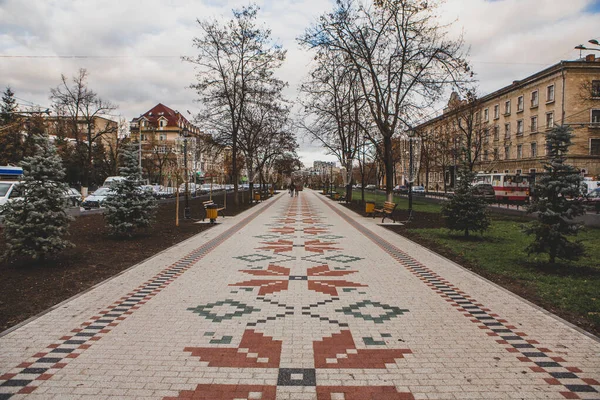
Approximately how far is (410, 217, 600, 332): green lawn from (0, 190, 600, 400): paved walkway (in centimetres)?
71

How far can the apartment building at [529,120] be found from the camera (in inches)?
1602

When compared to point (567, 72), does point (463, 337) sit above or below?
below

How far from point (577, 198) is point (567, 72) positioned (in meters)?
41.4

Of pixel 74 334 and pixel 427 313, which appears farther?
pixel 427 313

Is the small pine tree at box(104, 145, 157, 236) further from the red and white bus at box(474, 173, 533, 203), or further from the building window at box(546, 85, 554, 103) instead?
the building window at box(546, 85, 554, 103)

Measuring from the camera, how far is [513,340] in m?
5.00

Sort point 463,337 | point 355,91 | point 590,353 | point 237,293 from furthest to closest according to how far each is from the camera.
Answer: point 355,91 < point 237,293 < point 463,337 < point 590,353

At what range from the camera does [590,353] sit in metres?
4.59

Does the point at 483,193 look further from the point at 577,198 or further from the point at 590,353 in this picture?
the point at 590,353

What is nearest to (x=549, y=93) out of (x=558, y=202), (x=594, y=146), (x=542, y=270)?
(x=594, y=146)

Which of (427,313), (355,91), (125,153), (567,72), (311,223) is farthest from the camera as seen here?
(567,72)

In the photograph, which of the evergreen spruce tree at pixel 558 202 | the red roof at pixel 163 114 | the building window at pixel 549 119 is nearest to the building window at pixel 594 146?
the building window at pixel 549 119

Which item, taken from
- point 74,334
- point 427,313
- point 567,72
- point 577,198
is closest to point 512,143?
point 567,72

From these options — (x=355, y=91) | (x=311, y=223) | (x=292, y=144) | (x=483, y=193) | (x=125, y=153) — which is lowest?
(x=311, y=223)
